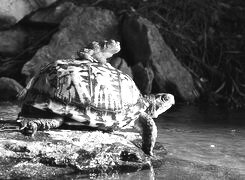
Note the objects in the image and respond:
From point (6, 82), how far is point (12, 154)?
439 cm

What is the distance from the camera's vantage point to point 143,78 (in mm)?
7609

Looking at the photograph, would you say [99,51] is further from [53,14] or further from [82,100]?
[53,14]

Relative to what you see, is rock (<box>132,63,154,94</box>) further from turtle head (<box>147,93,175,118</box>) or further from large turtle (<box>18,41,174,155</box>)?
large turtle (<box>18,41,174,155</box>)

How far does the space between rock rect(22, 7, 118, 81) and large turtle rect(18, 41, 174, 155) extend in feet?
14.3

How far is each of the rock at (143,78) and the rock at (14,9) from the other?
2.21 meters

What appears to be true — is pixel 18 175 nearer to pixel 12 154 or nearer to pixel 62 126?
pixel 12 154

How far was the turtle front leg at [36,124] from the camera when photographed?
307 cm

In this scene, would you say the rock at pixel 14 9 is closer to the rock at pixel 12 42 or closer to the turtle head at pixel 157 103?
the rock at pixel 12 42

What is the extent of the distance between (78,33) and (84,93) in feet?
17.3

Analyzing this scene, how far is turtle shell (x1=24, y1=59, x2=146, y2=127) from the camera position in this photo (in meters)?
3.21

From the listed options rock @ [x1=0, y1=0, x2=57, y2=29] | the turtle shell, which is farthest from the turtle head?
rock @ [x1=0, y1=0, x2=57, y2=29]

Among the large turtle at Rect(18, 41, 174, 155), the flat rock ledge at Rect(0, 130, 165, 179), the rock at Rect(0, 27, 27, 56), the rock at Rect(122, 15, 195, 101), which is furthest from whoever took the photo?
the rock at Rect(0, 27, 27, 56)

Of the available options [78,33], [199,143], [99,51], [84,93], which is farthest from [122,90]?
[78,33]

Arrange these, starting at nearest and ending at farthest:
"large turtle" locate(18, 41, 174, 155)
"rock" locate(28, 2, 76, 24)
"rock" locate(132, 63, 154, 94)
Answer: "large turtle" locate(18, 41, 174, 155) < "rock" locate(132, 63, 154, 94) < "rock" locate(28, 2, 76, 24)
